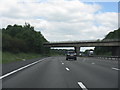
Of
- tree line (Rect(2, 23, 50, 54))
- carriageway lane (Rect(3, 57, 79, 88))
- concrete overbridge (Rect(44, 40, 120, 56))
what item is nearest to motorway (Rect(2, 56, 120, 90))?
carriageway lane (Rect(3, 57, 79, 88))

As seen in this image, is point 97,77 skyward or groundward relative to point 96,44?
groundward

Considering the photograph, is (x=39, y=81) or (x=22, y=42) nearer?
(x=39, y=81)

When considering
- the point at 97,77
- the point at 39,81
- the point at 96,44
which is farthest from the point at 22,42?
the point at 39,81

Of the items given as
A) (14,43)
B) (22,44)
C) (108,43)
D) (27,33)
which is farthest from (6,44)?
(108,43)

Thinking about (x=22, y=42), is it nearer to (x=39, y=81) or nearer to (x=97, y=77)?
(x=97, y=77)

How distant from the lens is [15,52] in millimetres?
63688

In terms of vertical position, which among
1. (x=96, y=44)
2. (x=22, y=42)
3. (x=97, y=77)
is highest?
(x=22, y=42)

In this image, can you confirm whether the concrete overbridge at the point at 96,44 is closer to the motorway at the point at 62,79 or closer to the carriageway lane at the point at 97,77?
the carriageway lane at the point at 97,77

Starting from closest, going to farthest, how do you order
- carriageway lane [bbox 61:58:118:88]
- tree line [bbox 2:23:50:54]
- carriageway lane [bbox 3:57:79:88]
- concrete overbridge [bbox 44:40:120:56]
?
A: carriageway lane [bbox 3:57:79:88]
carriageway lane [bbox 61:58:118:88]
tree line [bbox 2:23:50:54]
concrete overbridge [bbox 44:40:120:56]

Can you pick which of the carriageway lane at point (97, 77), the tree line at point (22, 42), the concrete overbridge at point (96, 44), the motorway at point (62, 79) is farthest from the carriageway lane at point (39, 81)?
the concrete overbridge at point (96, 44)

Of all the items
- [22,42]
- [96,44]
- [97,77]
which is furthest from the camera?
[96,44]

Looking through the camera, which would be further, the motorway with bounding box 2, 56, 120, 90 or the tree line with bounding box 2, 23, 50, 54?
the tree line with bounding box 2, 23, 50, 54

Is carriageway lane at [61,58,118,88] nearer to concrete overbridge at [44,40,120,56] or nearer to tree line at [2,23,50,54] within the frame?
tree line at [2,23,50,54]

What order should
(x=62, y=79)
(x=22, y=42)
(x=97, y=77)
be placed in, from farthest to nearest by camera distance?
(x=22, y=42), (x=97, y=77), (x=62, y=79)
